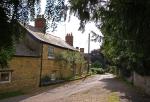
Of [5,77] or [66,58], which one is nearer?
[5,77]

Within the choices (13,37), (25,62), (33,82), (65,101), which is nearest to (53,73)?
(33,82)

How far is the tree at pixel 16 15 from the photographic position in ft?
9.63

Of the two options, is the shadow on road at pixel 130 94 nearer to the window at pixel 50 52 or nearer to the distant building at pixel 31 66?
the distant building at pixel 31 66

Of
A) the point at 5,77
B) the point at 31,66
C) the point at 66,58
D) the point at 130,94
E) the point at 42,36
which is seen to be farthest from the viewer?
the point at 66,58

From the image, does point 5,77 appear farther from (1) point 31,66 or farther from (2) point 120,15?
(2) point 120,15

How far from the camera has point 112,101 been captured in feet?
59.4

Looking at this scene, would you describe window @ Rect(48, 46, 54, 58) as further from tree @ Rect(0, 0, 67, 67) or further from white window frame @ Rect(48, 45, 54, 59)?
tree @ Rect(0, 0, 67, 67)

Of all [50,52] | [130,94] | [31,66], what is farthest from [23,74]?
[130,94]

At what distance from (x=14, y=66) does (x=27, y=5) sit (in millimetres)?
22713

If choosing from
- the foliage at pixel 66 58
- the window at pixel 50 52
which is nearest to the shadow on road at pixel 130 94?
the window at pixel 50 52

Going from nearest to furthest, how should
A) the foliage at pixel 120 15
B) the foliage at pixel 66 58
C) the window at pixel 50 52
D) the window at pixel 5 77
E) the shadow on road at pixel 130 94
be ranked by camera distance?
the foliage at pixel 120 15 < the shadow on road at pixel 130 94 < the window at pixel 5 77 < the window at pixel 50 52 < the foliage at pixel 66 58

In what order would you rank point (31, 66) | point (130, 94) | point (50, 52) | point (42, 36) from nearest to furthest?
1. point (42, 36)
2. point (130, 94)
3. point (31, 66)
4. point (50, 52)

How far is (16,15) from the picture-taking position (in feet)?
9.77

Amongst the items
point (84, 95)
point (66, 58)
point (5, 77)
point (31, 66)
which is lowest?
point (84, 95)
